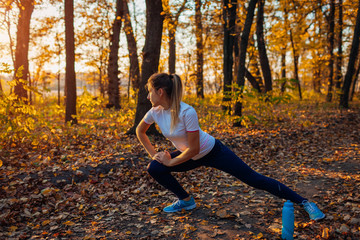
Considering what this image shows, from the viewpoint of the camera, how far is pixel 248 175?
3227mm

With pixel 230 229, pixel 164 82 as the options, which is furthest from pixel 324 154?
pixel 164 82

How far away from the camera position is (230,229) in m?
3.29

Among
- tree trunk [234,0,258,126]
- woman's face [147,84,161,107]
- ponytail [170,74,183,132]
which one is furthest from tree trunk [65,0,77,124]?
ponytail [170,74,183,132]

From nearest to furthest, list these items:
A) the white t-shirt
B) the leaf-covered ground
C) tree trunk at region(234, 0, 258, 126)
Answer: the white t-shirt
the leaf-covered ground
tree trunk at region(234, 0, 258, 126)

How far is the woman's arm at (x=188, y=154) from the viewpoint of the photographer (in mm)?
3045

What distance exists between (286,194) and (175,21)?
21.2ft

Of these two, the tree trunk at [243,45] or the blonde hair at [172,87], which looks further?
the tree trunk at [243,45]

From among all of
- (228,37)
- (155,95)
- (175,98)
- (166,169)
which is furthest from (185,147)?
(228,37)

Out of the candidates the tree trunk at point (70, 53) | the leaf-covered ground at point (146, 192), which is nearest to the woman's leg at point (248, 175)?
the leaf-covered ground at point (146, 192)

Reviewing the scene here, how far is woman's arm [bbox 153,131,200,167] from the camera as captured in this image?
3.04m

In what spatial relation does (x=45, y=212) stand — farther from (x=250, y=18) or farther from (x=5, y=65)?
(x=250, y=18)

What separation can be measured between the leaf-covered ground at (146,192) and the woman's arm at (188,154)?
2.97 feet

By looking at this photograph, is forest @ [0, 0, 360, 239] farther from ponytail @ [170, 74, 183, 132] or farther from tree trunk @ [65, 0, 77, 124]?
ponytail @ [170, 74, 183, 132]

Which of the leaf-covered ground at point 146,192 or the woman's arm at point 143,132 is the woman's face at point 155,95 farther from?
the leaf-covered ground at point 146,192
